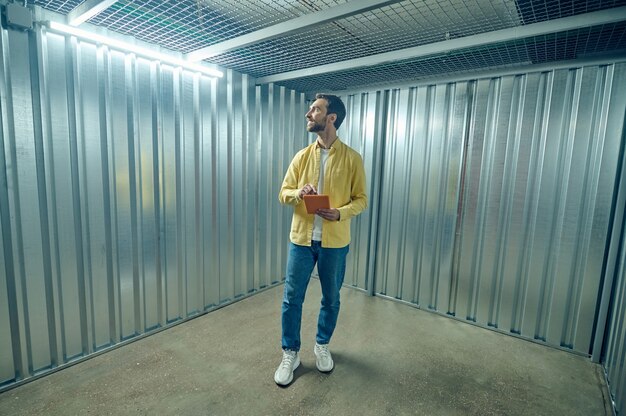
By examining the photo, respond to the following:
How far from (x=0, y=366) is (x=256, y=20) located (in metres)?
2.97

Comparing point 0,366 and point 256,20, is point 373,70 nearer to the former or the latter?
point 256,20

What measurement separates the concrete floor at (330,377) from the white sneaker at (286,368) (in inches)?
2.0

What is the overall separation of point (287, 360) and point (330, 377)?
349mm

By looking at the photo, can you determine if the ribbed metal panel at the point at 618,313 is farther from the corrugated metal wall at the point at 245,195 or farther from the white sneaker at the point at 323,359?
the white sneaker at the point at 323,359

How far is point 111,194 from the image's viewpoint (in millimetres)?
2469

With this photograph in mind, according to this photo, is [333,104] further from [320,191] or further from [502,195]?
[502,195]

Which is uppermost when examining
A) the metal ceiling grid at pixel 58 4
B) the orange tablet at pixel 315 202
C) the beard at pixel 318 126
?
the metal ceiling grid at pixel 58 4

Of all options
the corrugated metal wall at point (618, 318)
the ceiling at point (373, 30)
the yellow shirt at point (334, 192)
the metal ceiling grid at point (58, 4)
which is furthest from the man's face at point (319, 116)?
the corrugated metal wall at point (618, 318)

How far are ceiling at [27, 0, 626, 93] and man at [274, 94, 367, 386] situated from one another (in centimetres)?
57

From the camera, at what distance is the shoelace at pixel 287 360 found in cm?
233

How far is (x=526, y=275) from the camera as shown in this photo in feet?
9.73

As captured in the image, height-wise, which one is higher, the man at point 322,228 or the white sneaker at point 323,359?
the man at point 322,228

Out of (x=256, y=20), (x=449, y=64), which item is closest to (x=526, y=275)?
(x=449, y=64)

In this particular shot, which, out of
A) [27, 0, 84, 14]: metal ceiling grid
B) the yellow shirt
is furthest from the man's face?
[27, 0, 84, 14]: metal ceiling grid
